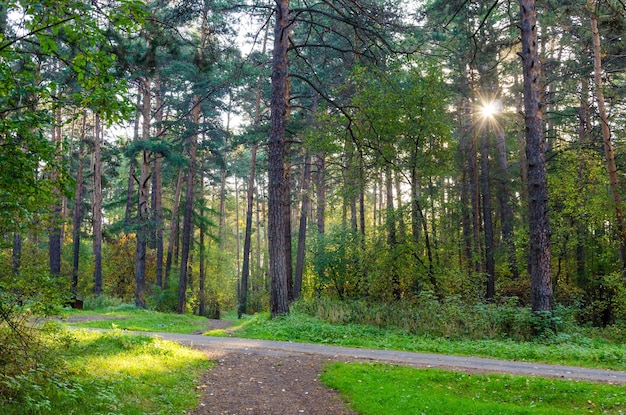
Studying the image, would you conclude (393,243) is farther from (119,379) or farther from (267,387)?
(119,379)

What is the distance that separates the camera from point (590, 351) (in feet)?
31.0

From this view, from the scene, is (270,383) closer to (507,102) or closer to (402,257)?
(402,257)

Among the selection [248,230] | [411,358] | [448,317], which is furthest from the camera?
[248,230]

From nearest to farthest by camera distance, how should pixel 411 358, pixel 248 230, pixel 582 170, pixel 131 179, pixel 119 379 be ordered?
pixel 119 379, pixel 411 358, pixel 582 170, pixel 248 230, pixel 131 179

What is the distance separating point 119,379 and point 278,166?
8252mm

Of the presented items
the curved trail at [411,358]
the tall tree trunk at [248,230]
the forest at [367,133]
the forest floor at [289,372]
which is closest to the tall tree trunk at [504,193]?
the forest at [367,133]

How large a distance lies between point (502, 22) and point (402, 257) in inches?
553

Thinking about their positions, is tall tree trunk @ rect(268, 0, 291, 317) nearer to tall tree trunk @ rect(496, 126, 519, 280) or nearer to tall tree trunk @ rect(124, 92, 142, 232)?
tall tree trunk @ rect(124, 92, 142, 232)

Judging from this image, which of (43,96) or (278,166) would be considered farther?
(278,166)

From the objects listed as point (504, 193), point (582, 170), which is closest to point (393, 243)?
point (582, 170)

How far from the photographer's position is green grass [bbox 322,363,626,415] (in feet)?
19.7

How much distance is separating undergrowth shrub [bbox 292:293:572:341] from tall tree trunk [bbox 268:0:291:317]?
1.99 meters

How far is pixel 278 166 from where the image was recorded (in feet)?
43.5

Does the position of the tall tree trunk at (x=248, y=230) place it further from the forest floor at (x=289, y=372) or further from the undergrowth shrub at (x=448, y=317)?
the forest floor at (x=289, y=372)
